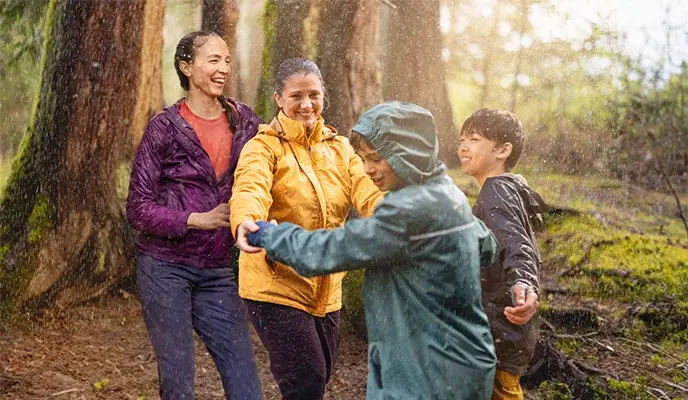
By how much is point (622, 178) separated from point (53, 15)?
349 inches

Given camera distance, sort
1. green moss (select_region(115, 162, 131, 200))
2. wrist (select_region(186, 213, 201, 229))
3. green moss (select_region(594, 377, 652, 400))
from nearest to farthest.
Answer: wrist (select_region(186, 213, 201, 229)) → green moss (select_region(594, 377, 652, 400)) → green moss (select_region(115, 162, 131, 200))

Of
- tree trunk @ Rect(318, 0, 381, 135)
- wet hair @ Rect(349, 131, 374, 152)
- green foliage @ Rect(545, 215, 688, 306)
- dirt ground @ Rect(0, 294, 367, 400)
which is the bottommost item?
dirt ground @ Rect(0, 294, 367, 400)

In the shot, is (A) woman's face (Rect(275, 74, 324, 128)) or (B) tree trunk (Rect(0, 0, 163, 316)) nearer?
(A) woman's face (Rect(275, 74, 324, 128))

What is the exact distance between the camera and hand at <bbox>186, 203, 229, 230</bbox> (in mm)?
3678

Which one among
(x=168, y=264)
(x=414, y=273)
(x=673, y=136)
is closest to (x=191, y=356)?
(x=168, y=264)

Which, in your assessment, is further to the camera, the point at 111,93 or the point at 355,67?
the point at 355,67

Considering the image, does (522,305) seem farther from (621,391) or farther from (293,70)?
(621,391)

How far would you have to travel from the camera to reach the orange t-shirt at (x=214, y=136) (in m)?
3.93

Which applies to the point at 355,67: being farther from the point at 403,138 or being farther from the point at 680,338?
the point at 403,138

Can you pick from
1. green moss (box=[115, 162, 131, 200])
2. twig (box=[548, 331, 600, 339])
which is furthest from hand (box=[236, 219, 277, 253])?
green moss (box=[115, 162, 131, 200])

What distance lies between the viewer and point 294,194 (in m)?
3.56

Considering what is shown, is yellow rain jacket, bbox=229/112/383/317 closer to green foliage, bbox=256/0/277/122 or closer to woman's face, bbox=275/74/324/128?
woman's face, bbox=275/74/324/128

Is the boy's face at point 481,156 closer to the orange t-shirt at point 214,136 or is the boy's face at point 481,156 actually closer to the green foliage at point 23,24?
the orange t-shirt at point 214,136

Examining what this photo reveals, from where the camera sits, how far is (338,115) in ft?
21.7
